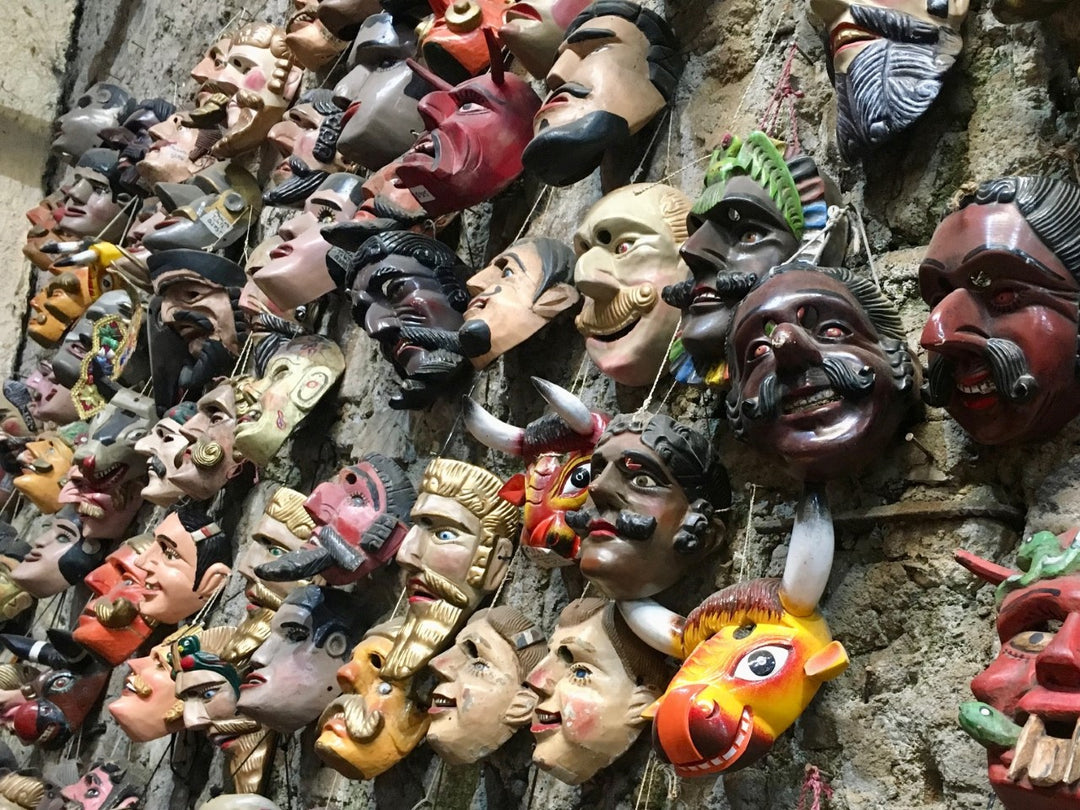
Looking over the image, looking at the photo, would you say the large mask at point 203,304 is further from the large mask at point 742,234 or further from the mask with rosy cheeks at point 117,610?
the large mask at point 742,234

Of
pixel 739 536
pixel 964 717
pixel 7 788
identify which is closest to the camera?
pixel 964 717

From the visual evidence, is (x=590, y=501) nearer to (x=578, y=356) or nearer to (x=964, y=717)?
(x=578, y=356)

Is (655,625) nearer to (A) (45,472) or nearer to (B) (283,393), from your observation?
(B) (283,393)

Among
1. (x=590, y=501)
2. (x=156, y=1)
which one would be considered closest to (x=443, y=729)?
(x=590, y=501)

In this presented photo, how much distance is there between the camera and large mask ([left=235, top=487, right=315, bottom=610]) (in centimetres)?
218

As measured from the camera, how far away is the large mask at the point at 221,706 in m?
2.19

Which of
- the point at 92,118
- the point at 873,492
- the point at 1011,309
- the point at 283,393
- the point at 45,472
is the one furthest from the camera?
the point at 92,118

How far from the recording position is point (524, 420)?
79.4 inches

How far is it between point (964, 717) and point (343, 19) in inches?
86.5

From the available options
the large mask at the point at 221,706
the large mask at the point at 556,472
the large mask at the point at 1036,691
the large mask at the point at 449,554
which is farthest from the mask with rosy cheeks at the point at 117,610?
the large mask at the point at 1036,691

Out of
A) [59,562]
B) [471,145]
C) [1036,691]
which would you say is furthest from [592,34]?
[59,562]

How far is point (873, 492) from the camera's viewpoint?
137 cm

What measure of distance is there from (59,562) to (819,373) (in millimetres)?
2492

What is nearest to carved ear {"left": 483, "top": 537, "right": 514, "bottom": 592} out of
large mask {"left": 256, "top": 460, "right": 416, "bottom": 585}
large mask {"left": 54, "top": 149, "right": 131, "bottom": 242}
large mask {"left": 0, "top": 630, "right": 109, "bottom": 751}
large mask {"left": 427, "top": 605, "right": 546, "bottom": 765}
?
large mask {"left": 427, "top": 605, "right": 546, "bottom": 765}
